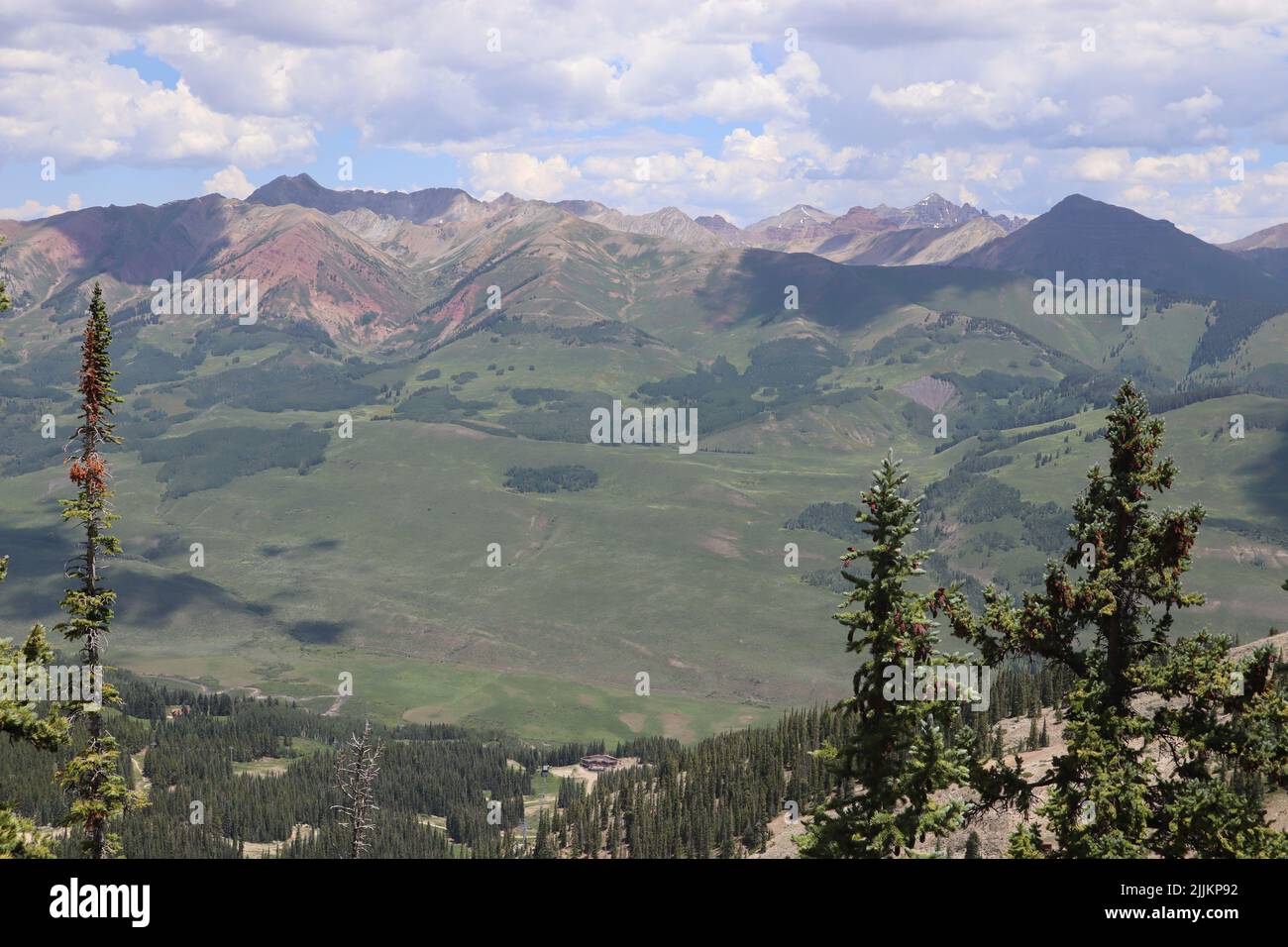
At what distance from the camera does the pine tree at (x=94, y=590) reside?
4975 cm

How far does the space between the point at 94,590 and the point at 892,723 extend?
34.0 m

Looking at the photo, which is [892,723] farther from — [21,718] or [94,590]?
[94,590]

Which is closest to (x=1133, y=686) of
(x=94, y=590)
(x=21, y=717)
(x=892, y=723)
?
(x=892, y=723)

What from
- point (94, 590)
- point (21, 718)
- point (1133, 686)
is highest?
point (94, 590)

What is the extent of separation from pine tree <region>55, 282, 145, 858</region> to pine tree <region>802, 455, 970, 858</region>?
3013cm

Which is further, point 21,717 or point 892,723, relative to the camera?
point 892,723

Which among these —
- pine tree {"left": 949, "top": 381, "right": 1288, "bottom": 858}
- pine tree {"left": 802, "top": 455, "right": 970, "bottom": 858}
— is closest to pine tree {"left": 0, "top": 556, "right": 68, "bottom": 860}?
pine tree {"left": 802, "top": 455, "right": 970, "bottom": 858}

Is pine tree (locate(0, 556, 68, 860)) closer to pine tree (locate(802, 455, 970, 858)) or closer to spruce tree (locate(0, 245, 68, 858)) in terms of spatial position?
spruce tree (locate(0, 245, 68, 858))

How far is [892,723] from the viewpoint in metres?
37.6

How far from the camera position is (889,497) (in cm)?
3838

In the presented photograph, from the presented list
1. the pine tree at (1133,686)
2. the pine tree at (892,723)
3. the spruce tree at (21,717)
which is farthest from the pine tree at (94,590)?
the pine tree at (1133,686)
